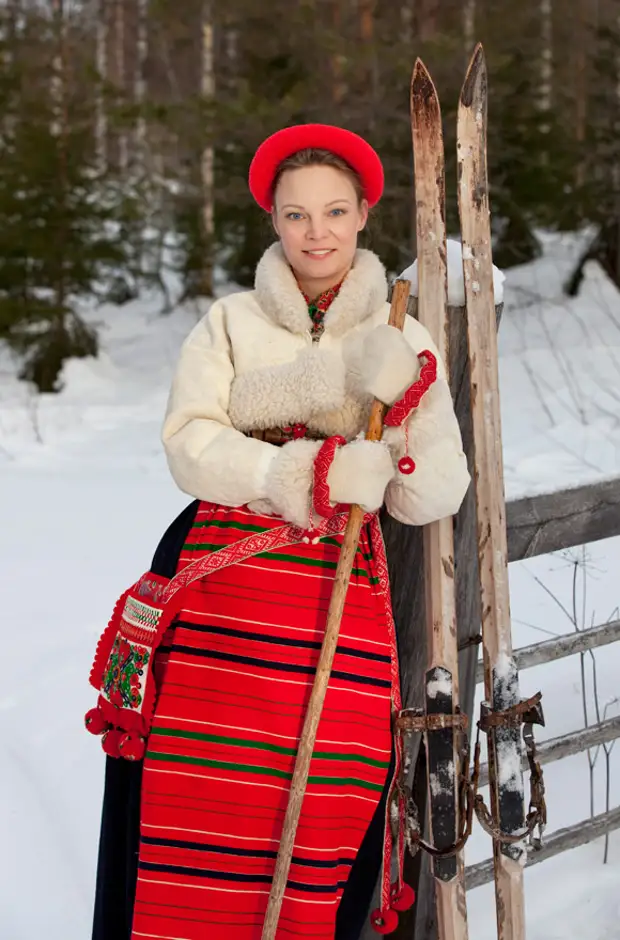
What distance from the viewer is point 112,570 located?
17.1 feet

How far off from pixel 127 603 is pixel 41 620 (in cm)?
278

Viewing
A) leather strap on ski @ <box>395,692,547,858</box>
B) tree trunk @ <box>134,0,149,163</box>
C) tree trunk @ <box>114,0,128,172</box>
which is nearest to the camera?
leather strap on ski @ <box>395,692,547,858</box>

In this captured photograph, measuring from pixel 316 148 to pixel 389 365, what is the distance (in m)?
0.43

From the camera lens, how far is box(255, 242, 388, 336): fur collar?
6.15 ft

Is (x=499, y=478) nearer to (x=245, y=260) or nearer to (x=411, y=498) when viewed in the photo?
(x=411, y=498)

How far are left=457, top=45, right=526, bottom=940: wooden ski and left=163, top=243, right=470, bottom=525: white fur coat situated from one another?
11 cm

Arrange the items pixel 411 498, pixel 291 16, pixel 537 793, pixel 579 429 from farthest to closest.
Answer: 1. pixel 291 16
2. pixel 579 429
3. pixel 537 793
4. pixel 411 498

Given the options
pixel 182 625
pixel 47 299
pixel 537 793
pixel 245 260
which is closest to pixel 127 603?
pixel 182 625

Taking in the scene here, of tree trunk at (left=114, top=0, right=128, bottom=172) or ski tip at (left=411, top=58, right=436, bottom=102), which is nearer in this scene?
ski tip at (left=411, top=58, right=436, bottom=102)

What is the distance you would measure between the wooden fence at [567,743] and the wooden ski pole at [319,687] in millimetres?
609

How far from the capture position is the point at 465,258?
1.89m

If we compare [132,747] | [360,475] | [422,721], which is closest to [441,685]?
[422,721]

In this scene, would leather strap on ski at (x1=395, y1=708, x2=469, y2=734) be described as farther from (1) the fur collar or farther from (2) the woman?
(1) the fur collar


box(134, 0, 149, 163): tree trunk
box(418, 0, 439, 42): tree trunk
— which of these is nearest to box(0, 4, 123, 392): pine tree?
box(134, 0, 149, 163): tree trunk
